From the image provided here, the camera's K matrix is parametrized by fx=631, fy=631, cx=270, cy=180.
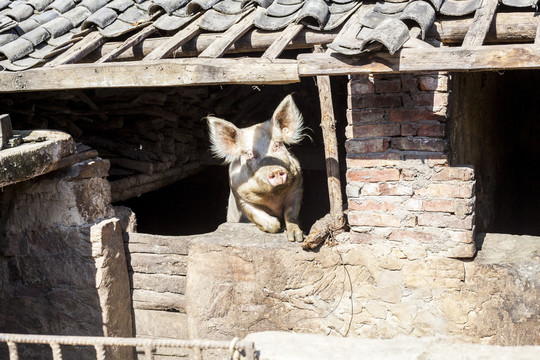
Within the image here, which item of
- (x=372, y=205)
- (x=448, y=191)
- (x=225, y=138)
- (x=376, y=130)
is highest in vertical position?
(x=376, y=130)

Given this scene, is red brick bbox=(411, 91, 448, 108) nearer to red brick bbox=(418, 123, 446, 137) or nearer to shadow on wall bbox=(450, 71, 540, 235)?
red brick bbox=(418, 123, 446, 137)

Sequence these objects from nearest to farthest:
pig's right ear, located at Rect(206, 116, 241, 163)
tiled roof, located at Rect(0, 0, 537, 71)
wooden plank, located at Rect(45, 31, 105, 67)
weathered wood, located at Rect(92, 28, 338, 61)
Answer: tiled roof, located at Rect(0, 0, 537, 71), weathered wood, located at Rect(92, 28, 338, 61), wooden plank, located at Rect(45, 31, 105, 67), pig's right ear, located at Rect(206, 116, 241, 163)

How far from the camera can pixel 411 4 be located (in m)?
4.16

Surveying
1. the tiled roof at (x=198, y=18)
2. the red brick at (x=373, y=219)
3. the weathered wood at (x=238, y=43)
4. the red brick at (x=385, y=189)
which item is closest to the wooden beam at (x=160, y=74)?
the tiled roof at (x=198, y=18)

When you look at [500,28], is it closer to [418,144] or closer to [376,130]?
[418,144]

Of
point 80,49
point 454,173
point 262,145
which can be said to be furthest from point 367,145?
point 80,49

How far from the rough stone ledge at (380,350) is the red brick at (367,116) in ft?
6.37

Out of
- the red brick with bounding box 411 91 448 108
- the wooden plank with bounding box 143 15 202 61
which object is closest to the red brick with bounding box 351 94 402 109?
the red brick with bounding box 411 91 448 108

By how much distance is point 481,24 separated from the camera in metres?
3.85

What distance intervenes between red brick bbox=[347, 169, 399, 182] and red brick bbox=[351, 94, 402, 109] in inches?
17.9

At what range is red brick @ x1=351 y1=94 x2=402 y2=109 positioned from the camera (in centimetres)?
435

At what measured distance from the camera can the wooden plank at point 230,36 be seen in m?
4.20

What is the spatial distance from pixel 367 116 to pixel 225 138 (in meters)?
1.28

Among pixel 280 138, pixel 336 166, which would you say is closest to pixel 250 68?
pixel 336 166
